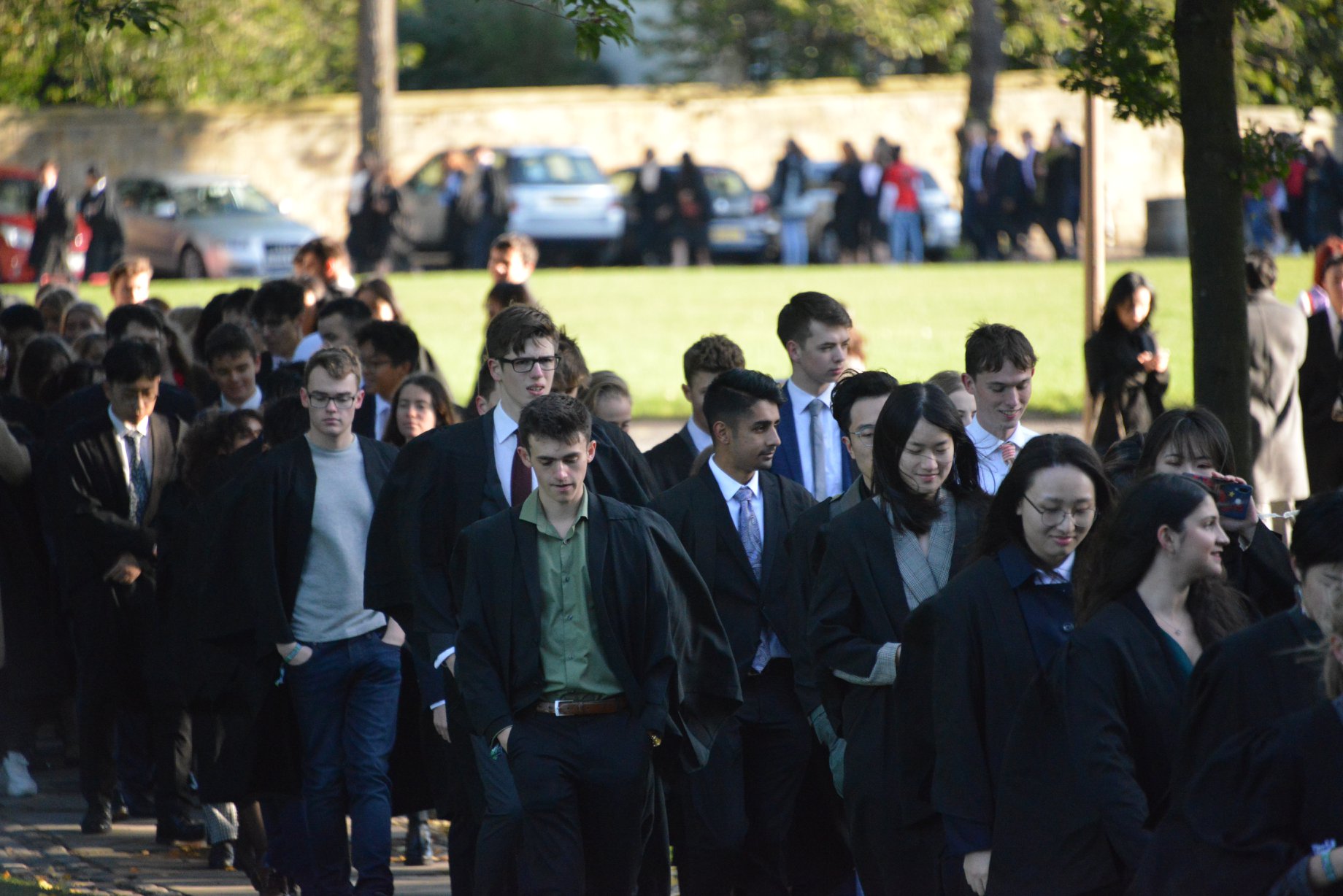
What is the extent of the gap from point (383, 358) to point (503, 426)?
9.38ft

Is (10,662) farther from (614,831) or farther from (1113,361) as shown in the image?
(1113,361)

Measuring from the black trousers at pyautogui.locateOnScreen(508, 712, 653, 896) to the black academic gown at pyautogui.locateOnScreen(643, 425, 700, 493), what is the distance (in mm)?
2345

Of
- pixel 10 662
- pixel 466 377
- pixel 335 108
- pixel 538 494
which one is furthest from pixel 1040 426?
pixel 335 108

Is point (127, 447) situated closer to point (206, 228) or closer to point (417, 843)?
point (417, 843)

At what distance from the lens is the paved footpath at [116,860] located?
7699 millimetres

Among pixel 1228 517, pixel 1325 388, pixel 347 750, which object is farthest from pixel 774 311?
pixel 1228 517

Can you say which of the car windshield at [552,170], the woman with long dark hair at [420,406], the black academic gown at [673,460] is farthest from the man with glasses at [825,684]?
the car windshield at [552,170]

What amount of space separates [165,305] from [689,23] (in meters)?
33.5

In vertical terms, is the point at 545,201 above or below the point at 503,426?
above

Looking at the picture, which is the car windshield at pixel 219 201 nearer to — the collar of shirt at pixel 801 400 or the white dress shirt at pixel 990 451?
the collar of shirt at pixel 801 400

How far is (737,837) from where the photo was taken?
6672mm

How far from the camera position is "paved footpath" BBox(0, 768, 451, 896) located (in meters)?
7.70

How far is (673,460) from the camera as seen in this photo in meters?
8.15

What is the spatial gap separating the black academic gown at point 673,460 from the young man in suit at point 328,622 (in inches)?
53.0
